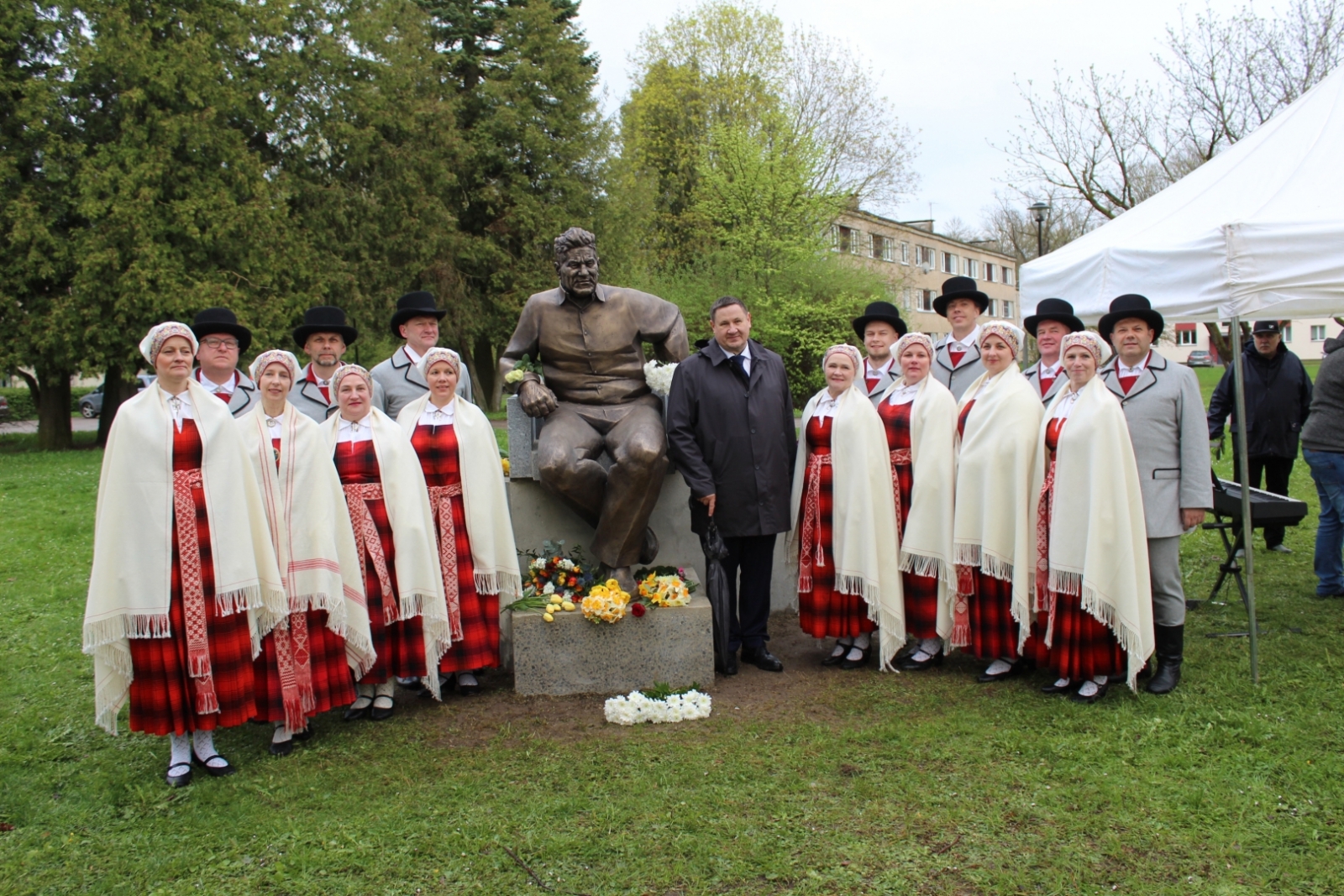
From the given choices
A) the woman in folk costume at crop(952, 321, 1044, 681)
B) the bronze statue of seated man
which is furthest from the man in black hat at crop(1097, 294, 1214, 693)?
the bronze statue of seated man

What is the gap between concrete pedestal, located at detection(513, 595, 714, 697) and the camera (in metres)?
5.03

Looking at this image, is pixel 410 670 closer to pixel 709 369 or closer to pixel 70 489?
pixel 709 369

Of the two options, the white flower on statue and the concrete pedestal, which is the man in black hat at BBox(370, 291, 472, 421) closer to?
the white flower on statue

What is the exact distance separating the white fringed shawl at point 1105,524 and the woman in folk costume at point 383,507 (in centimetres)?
316

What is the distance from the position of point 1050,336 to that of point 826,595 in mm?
1958

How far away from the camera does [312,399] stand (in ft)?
17.8

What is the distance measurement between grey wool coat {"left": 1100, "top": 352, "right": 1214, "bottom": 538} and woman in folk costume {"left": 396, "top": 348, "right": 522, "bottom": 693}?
10.8 feet

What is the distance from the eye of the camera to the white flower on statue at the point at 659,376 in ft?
18.7

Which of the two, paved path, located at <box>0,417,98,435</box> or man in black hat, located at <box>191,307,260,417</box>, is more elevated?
paved path, located at <box>0,417,98,435</box>

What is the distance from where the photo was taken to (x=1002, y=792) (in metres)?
3.69

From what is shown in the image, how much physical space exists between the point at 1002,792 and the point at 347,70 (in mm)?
23339

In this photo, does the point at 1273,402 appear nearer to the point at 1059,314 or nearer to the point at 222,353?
the point at 1059,314

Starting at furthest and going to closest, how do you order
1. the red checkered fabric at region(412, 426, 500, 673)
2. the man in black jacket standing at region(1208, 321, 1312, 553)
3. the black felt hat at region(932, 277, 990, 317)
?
1. the man in black jacket standing at region(1208, 321, 1312, 553)
2. the black felt hat at region(932, 277, 990, 317)
3. the red checkered fabric at region(412, 426, 500, 673)

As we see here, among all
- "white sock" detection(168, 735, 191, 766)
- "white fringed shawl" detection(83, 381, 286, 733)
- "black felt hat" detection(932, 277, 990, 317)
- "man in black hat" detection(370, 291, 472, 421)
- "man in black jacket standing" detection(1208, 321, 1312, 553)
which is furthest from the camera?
"man in black jacket standing" detection(1208, 321, 1312, 553)
